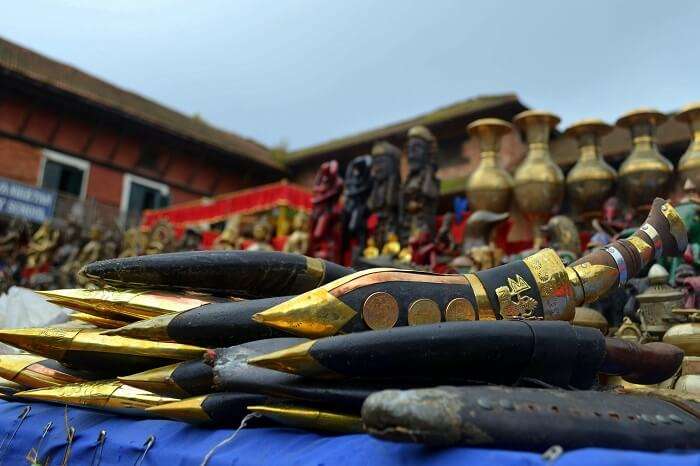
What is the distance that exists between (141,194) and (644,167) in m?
13.7

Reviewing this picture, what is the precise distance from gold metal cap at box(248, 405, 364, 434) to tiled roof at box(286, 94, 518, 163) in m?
10.7

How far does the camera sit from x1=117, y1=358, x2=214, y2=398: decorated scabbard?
1.53 meters

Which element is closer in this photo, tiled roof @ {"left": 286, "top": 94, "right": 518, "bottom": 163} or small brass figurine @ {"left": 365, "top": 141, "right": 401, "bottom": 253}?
small brass figurine @ {"left": 365, "top": 141, "right": 401, "bottom": 253}

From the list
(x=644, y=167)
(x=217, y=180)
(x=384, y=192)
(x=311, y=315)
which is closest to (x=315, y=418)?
(x=311, y=315)

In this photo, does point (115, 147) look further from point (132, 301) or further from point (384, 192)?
point (132, 301)

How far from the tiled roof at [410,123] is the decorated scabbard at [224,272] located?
1020 cm

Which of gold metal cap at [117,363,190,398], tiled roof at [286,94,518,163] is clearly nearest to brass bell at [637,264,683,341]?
gold metal cap at [117,363,190,398]

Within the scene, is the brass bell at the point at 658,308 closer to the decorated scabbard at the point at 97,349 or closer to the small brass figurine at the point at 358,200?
the decorated scabbard at the point at 97,349

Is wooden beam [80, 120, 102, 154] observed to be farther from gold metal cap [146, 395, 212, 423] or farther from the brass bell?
A: gold metal cap [146, 395, 212, 423]

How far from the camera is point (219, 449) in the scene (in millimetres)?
1343

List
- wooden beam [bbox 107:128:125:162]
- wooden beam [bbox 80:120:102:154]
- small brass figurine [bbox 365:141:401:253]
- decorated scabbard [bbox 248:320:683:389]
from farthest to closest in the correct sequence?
wooden beam [bbox 107:128:125:162] < wooden beam [bbox 80:120:102:154] < small brass figurine [bbox 365:141:401:253] < decorated scabbard [bbox 248:320:683:389]

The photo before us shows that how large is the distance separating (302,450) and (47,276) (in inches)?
315

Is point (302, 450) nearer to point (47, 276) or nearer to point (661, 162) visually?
point (661, 162)

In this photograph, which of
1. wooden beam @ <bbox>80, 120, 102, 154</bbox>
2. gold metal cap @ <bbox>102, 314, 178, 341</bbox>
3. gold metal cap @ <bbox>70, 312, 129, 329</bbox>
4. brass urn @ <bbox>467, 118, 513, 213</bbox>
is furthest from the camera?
wooden beam @ <bbox>80, 120, 102, 154</bbox>
